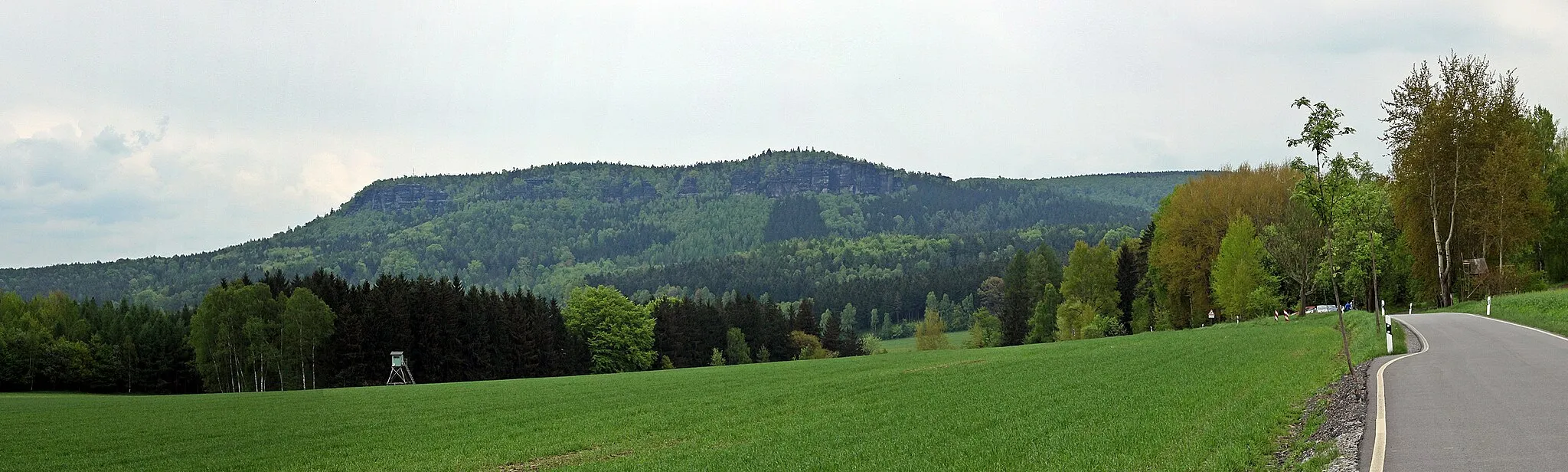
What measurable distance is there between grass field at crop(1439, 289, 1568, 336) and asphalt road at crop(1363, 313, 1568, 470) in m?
6.84

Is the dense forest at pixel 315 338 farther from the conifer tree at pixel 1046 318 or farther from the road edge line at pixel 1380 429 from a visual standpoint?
the road edge line at pixel 1380 429

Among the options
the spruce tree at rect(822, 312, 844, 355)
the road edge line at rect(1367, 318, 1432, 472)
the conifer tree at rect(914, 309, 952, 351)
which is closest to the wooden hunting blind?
the spruce tree at rect(822, 312, 844, 355)

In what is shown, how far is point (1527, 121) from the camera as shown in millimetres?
61062

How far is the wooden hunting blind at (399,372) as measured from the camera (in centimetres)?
7644

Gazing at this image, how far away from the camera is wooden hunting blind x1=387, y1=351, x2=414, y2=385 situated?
251 ft

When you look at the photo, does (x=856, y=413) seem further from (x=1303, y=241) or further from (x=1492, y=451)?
(x=1303, y=241)

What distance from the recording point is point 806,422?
993 inches

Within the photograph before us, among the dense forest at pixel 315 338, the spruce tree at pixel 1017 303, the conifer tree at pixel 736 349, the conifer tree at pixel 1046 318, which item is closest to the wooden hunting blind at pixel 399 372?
the dense forest at pixel 315 338

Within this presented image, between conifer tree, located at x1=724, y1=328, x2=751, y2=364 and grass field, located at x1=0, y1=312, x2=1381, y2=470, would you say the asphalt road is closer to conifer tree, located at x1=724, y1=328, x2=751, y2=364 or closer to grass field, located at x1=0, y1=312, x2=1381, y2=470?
grass field, located at x1=0, y1=312, x2=1381, y2=470

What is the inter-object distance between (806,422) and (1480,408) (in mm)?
14369

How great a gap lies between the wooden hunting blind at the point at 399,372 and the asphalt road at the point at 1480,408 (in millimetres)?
68091

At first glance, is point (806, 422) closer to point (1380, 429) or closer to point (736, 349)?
point (1380, 429)

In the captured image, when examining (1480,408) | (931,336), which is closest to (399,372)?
(931,336)

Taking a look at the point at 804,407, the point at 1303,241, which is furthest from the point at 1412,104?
the point at 804,407
